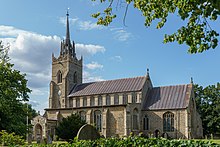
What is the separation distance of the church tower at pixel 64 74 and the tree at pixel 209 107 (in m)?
25.8

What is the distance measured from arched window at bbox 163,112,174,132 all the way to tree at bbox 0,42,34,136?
92.5ft

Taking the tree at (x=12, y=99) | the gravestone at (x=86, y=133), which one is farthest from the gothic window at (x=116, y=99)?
the gravestone at (x=86, y=133)

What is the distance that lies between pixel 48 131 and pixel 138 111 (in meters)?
16.2

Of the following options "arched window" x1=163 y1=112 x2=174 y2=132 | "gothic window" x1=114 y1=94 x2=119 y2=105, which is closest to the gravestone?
"arched window" x1=163 y1=112 x2=174 y2=132

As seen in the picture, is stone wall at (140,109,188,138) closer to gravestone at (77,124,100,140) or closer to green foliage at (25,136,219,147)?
gravestone at (77,124,100,140)

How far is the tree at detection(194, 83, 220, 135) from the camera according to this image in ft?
173

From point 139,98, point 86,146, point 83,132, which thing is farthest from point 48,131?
point 86,146

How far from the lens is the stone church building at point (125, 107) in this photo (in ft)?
145

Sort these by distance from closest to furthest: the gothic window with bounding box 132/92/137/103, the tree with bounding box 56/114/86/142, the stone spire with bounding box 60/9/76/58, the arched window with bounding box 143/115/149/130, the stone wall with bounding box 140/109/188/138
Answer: the tree with bounding box 56/114/86/142
the stone wall with bounding box 140/109/188/138
the arched window with bounding box 143/115/149/130
the gothic window with bounding box 132/92/137/103
the stone spire with bounding box 60/9/76/58

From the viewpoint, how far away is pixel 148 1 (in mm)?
8273

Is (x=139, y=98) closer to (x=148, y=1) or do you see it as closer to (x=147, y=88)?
(x=147, y=88)

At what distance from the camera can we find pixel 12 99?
802 inches

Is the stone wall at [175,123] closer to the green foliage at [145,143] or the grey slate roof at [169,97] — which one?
the grey slate roof at [169,97]

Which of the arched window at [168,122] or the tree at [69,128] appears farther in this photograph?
the arched window at [168,122]
